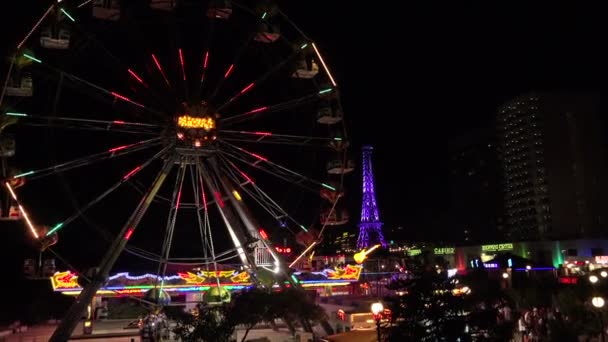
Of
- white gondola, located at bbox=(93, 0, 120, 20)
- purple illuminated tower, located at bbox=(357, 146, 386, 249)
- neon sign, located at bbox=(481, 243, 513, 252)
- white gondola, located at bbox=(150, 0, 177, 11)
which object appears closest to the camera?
white gondola, located at bbox=(93, 0, 120, 20)

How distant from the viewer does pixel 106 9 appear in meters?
23.3

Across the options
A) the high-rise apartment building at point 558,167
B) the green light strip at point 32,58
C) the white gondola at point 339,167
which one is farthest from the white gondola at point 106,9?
the high-rise apartment building at point 558,167

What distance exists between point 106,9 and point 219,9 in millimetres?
5215

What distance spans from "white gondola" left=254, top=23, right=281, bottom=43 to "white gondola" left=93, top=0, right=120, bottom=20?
22.1ft

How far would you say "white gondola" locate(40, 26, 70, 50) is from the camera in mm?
22969

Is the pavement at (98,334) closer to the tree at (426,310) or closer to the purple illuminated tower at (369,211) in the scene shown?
the tree at (426,310)

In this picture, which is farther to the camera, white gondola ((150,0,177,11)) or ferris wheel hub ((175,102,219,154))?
ferris wheel hub ((175,102,219,154))

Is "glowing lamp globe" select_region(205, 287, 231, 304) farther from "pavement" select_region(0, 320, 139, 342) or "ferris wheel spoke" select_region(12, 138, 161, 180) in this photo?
"ferris wheel spoke" select_region(12, 138, 161, 180)

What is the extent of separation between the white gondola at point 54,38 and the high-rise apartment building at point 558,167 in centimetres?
8325

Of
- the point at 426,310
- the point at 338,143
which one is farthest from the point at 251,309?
the point at 426,310

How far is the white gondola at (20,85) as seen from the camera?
900 inches

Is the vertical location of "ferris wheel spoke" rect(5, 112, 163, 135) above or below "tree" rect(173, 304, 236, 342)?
above

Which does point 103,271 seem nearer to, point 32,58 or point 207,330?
point 207,330

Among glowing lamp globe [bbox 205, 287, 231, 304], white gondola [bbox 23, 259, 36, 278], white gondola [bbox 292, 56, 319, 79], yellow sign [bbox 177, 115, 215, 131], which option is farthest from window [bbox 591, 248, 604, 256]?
white gondola [bbox 23, 259, 36, 278]
